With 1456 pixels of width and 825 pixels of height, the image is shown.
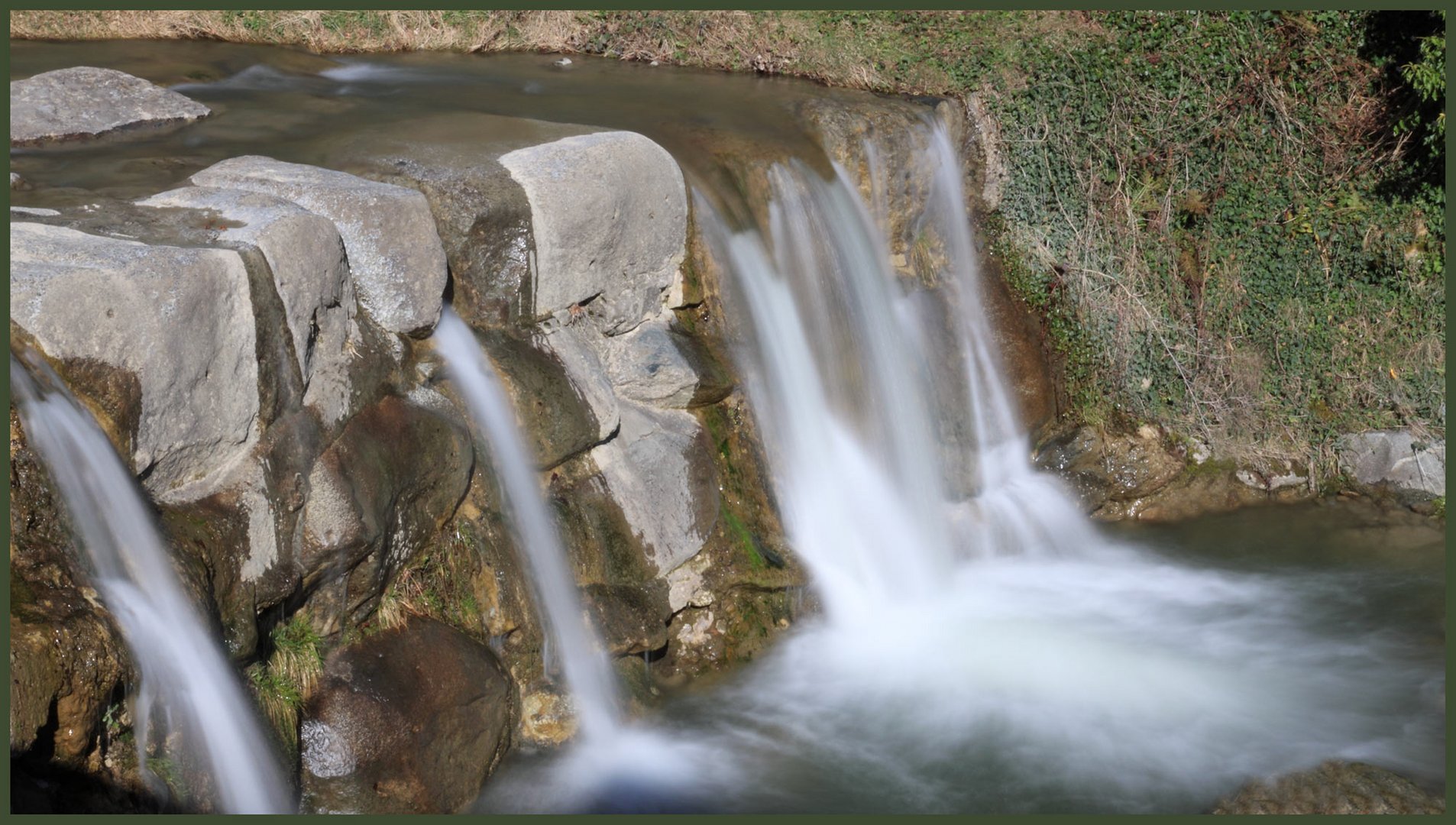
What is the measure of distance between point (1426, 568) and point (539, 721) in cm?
670

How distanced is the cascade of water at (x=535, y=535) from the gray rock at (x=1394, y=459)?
6895 millimetres

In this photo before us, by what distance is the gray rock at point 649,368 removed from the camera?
7934 mm

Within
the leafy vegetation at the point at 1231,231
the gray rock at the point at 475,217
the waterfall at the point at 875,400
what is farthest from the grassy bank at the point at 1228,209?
the gray rock at the point at 475,217

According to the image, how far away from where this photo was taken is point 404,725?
6230 millimetres

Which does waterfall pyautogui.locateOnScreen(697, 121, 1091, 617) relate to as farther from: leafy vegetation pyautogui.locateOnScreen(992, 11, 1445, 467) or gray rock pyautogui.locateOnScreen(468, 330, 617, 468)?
gray rock pyautogui.locateOnScreen(468, 330, 617, 468)

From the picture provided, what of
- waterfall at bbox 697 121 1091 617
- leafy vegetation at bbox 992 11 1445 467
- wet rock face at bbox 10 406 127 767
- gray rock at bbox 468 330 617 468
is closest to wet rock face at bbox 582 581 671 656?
gray rock at bbox 468 330 617 468

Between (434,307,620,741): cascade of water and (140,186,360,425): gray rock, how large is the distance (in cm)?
66

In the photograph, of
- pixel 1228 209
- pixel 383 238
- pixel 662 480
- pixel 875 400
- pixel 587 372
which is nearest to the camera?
pixel 383 238

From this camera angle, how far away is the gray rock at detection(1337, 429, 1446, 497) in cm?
1063

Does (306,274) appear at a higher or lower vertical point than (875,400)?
higher

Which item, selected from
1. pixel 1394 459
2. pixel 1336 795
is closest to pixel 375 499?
pixel 1336 795

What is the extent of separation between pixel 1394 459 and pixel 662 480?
6.55m

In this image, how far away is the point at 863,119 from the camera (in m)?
10.3

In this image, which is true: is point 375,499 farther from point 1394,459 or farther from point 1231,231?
point 1394,459
